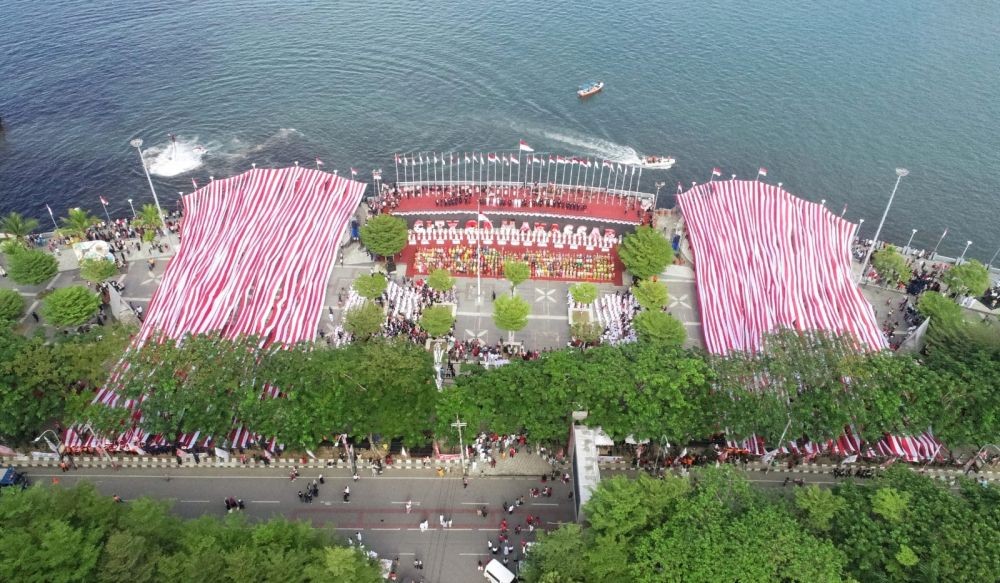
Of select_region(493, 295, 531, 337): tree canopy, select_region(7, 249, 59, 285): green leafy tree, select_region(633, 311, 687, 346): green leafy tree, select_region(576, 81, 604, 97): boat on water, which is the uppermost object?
select_region(576, 81, 604, 97): boat on water

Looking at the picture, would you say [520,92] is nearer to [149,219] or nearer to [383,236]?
[383,236]

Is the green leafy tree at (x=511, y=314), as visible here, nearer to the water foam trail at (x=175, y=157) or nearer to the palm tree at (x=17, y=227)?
the palm tree at (x=17, y=227)

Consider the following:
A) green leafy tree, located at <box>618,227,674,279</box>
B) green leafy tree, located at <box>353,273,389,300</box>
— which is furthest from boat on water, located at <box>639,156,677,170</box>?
green leafy tree, located at <box>353,273,389,300</box>

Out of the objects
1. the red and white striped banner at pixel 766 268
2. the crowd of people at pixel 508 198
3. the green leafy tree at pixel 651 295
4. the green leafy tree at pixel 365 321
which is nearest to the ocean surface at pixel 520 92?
the crowd of people at pixel 508 198

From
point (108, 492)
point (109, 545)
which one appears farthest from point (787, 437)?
point (108, 492)

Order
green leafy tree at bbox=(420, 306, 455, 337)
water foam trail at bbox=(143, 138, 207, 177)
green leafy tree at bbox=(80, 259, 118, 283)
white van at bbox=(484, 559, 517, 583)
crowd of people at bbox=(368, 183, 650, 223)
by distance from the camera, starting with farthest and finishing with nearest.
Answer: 1. water foam trail at bbox=(143, 138, 207, 177)
2. crowd of people at bbox=(368, 183, 650, 223)
3. green leafy tree at bbox=(80, 259, 118, 283)
4. green leafy tree at bbox=(420, 306, 455, 337)
5. white van at bbox=(484, 559, 517, 583)

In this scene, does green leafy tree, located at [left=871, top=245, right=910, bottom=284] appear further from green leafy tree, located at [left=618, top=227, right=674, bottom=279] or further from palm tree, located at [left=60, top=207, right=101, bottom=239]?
palm tree, located at [left=60, top=207, right=101, bottom=239]
